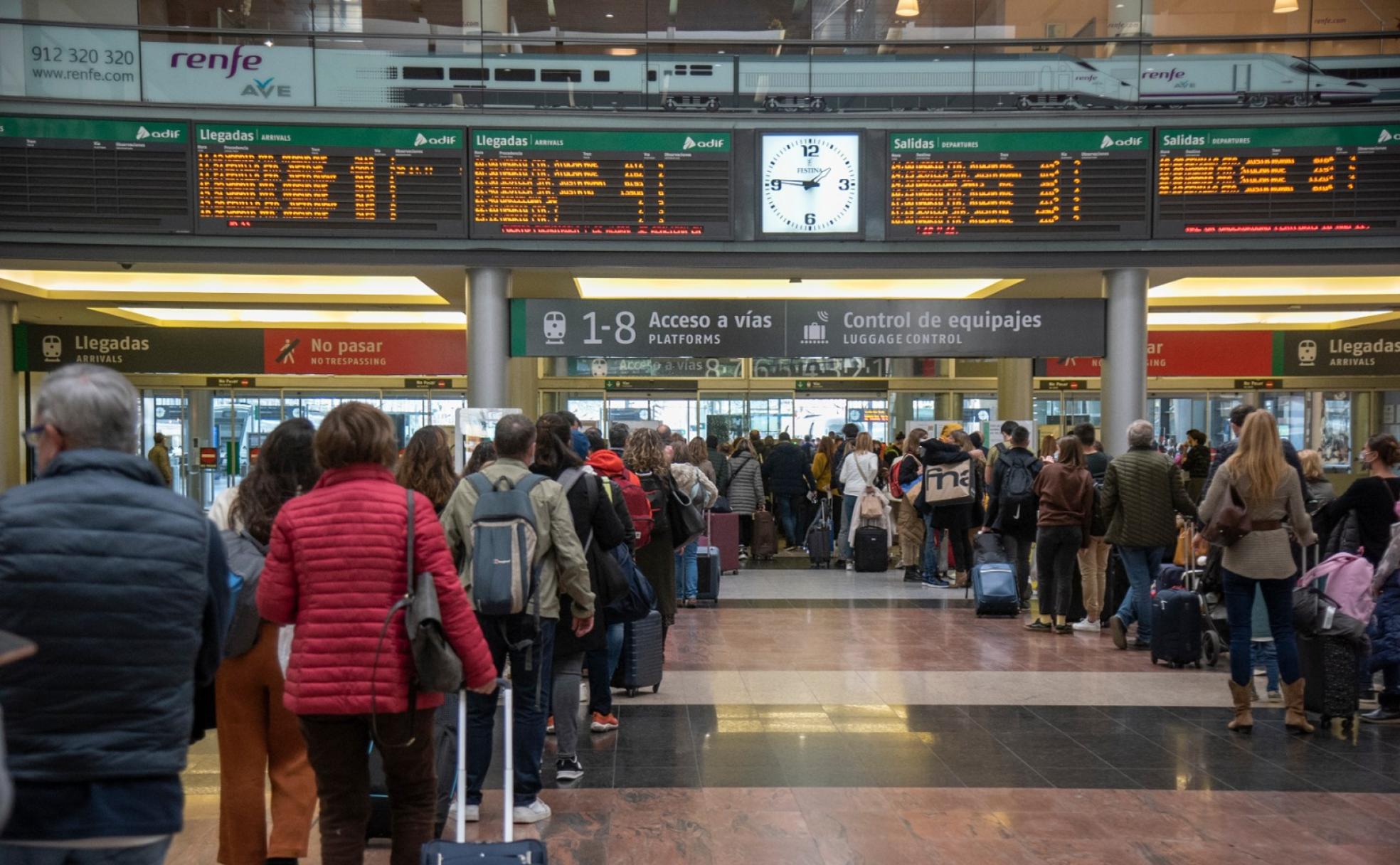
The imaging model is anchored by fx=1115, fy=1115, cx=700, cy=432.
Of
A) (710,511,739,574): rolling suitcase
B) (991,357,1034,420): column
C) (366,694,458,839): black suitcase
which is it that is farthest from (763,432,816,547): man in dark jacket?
(366,694,458,839): black suitcase

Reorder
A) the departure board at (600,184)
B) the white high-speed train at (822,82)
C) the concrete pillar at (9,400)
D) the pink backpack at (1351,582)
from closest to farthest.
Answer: the pink backpack at (1351,582), the departure board at (600,184), the white high-speed train at (822,82), the concrete pillar at (9,400)

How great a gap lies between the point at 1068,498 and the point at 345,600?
7.26 meters

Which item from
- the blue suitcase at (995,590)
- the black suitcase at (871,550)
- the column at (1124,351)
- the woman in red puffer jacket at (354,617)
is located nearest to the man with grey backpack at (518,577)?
the woman in red puffer jacket at (354,617)

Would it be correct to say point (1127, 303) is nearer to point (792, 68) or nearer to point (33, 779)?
point (792, 68)

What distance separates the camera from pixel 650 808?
4.82 m

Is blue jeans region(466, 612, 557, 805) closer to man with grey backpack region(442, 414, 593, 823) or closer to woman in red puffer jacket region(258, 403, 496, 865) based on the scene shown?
man with grey backpack region(442, 414, 593, 823)

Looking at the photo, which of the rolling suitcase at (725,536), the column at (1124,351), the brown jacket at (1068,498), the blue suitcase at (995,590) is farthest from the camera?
the rolling suitcase at (725,536)

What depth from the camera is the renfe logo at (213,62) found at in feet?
32.1

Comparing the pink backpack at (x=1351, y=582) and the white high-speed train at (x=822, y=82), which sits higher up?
the white high-speed train at (x=822, y=82)

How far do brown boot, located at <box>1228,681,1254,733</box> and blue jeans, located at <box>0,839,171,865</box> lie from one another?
5575 mm

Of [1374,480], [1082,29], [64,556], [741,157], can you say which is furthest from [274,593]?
[1082,29]

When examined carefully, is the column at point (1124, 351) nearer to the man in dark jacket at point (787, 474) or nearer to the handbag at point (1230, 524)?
the handbag at point (1230, 524)

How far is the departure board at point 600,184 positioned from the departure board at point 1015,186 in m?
1.65

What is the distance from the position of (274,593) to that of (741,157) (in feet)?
25.0
